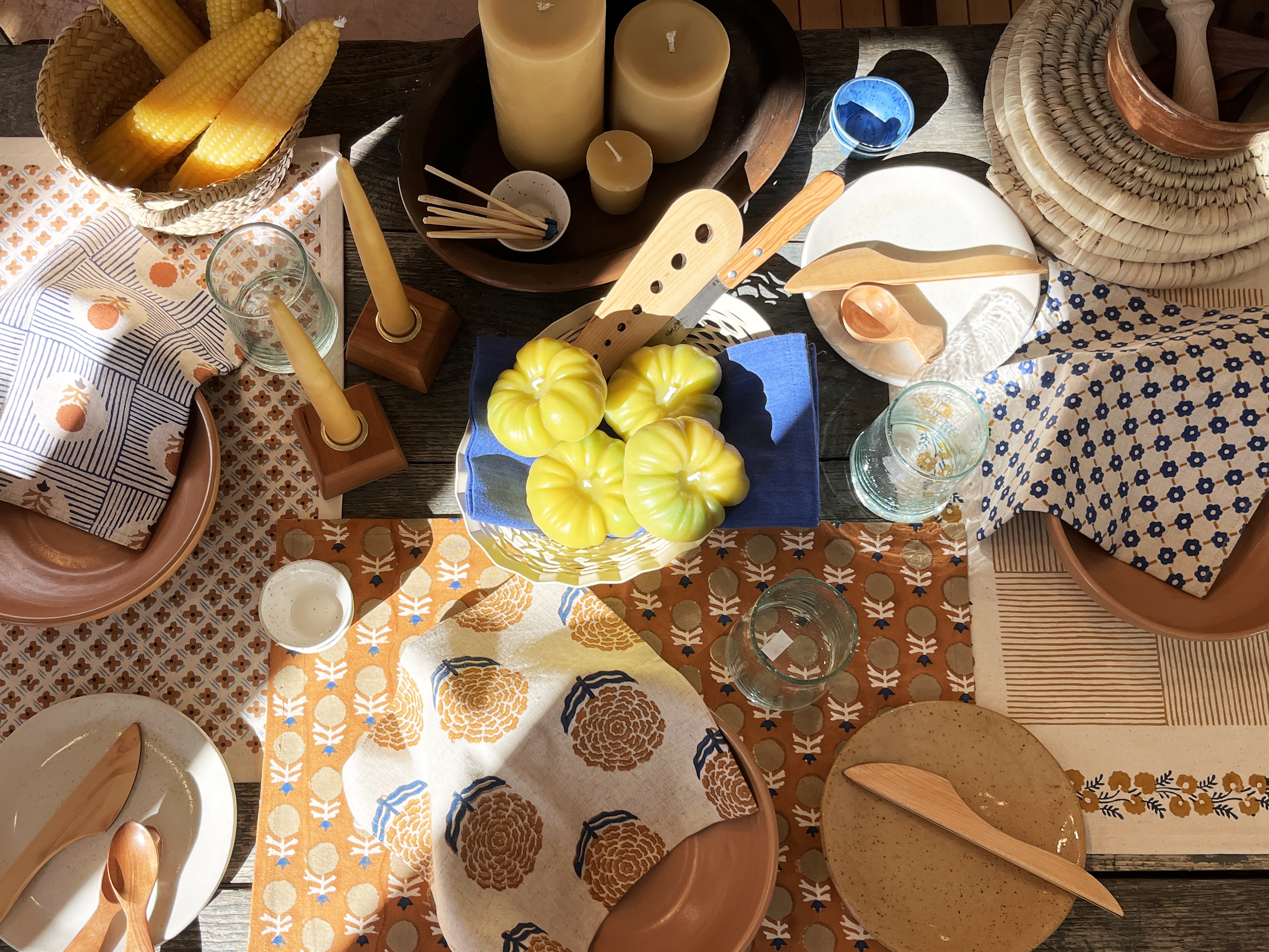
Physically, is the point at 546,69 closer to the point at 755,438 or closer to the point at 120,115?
the point at 755,438

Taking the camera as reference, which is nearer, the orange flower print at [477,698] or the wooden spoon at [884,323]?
the orange flower print at [477,698]

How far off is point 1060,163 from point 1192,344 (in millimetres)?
213

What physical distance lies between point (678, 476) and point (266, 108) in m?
0.55

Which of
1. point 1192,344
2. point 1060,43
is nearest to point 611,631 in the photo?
point 1192,344

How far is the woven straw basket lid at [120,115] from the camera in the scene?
0.79m

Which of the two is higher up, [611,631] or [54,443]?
[54,443]

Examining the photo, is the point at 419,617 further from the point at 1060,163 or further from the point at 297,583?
the point at 1060,163

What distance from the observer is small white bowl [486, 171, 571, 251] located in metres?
0.86

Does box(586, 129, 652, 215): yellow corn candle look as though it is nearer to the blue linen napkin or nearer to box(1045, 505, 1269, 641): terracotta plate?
the blue linen napkin

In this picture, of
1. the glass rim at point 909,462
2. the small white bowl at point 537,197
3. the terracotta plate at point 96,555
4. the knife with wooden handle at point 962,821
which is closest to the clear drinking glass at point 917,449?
the glass rim at point 909,462

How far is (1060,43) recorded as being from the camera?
0.85 metres

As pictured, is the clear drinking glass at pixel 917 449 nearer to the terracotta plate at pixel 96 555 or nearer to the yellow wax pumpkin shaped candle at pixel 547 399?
the yellow wax pumpkin shaped candle at pixel 547 399

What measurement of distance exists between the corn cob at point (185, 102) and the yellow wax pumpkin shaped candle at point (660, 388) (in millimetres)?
490

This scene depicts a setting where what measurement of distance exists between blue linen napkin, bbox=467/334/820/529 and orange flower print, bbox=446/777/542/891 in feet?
0.76
